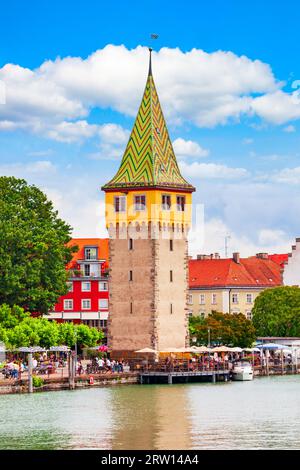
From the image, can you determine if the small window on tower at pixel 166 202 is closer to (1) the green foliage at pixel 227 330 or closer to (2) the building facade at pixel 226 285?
(1) the green foliage at pixel 227 330

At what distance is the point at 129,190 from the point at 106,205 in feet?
7.35

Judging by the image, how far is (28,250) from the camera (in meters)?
95.2

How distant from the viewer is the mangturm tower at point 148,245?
95.9m

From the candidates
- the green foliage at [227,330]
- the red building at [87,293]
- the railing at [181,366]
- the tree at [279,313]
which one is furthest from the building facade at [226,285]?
the railing at [181,366]

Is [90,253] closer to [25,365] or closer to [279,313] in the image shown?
[279,313]

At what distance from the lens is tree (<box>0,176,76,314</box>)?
93.2 meters

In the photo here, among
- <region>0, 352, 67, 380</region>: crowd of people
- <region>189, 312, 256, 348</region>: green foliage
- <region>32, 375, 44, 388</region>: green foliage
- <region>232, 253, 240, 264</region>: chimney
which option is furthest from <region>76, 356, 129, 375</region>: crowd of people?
<region>232, 253, 240, 264</region>: chimney

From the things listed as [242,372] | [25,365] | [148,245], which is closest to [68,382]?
[25,365]

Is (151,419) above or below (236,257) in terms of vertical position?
below

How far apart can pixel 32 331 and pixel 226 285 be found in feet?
150

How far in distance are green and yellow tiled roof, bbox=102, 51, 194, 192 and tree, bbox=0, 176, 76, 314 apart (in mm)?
5246

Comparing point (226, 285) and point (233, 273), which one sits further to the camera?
point (233, 273)

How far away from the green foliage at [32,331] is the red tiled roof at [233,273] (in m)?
35.8
